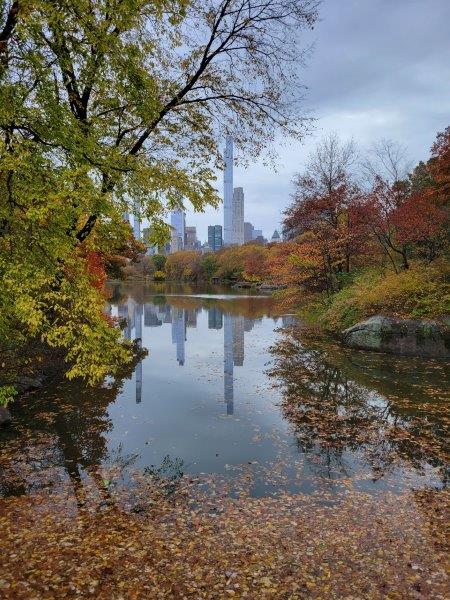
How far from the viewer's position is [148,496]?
804 cm

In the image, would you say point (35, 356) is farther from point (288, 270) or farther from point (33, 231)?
point (288, 270)

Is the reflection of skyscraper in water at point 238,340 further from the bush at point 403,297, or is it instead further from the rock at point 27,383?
the rock at point 27,383

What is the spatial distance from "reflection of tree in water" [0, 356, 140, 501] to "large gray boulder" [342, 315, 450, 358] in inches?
503

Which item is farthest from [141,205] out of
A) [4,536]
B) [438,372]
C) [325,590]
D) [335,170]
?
[335,170]

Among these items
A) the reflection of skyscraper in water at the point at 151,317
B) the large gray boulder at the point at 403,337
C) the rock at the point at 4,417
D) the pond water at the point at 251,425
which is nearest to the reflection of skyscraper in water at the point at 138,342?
the pond water at the point at 251,425

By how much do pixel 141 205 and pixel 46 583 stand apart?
7389 millimetres

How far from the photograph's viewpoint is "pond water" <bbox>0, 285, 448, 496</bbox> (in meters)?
9.01

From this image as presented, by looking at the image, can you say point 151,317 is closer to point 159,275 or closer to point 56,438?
point 56,438

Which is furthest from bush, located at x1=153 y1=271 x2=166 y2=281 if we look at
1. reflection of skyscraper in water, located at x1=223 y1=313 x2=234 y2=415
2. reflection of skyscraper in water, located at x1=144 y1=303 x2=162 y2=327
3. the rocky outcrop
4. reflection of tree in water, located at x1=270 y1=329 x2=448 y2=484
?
the rocky outcrop

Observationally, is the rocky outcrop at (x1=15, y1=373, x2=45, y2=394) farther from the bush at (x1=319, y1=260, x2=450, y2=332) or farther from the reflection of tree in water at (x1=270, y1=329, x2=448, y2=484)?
the bush at (x1=319, y1=260, x2=450, y2=332)

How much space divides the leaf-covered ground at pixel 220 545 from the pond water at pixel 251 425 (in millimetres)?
777

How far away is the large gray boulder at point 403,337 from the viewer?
1981 centimetres

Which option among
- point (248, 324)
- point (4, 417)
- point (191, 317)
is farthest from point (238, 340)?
point (4, 417)

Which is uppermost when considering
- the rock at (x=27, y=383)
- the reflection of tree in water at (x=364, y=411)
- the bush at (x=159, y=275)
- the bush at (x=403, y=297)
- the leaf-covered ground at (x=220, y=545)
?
the bush at (x=159, y=275)
